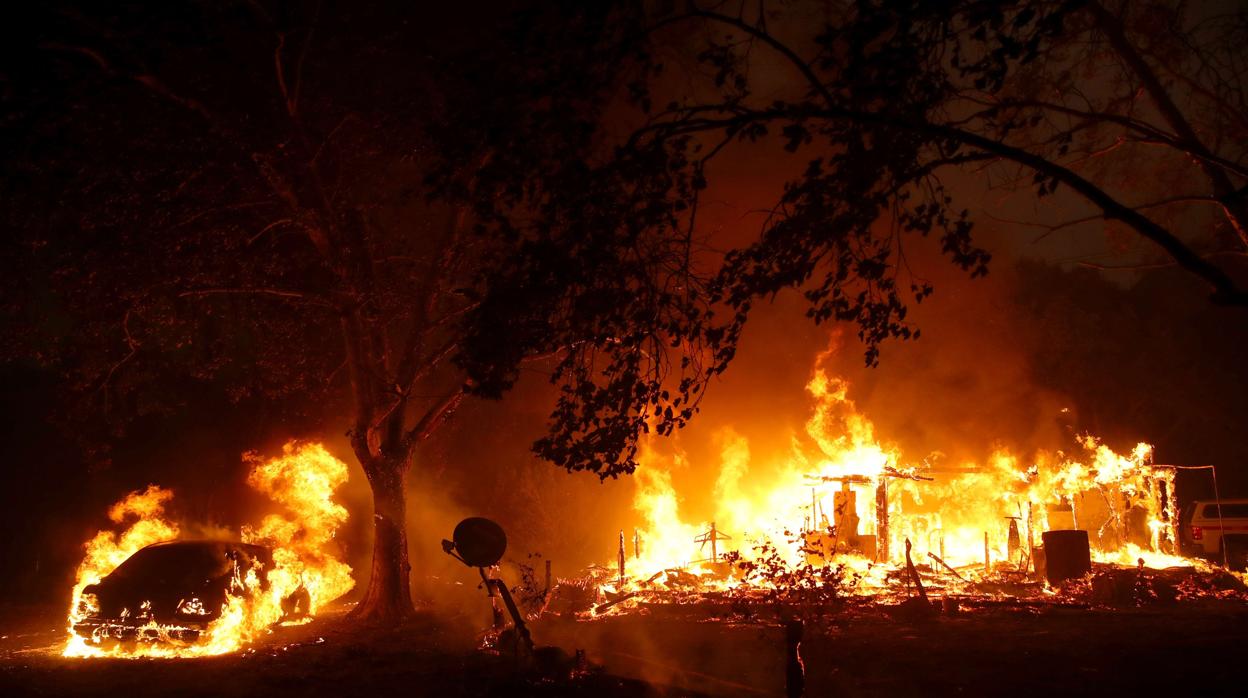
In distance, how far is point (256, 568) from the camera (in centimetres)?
1467

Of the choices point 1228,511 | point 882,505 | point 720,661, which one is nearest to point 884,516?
point 882,505

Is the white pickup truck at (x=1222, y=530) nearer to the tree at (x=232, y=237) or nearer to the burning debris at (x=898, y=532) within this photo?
the burning debris at (x=898, y=532)

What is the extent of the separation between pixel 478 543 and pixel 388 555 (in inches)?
238

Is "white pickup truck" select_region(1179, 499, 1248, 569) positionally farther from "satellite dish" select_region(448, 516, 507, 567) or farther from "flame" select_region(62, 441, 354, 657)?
"flame" select_region(62, 441, 354, 657)

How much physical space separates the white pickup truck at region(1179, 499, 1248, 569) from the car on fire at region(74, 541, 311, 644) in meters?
24.3

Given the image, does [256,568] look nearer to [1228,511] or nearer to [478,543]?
[478,543]

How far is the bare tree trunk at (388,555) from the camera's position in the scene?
16.0 metres

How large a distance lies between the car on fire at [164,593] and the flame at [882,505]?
32.1 ft

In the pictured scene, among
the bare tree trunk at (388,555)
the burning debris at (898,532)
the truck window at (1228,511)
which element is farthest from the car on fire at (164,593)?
the truck window at (1228,511)

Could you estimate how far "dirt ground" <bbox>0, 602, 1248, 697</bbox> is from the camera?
9.78 m

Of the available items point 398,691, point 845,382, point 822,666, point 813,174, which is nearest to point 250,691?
point 398,691

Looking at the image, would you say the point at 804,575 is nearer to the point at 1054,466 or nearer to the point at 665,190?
the point at 665,190

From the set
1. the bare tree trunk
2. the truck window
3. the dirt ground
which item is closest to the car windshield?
the dirt ground

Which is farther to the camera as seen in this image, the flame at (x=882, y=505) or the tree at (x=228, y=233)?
the flame at (x=882, y=505)
